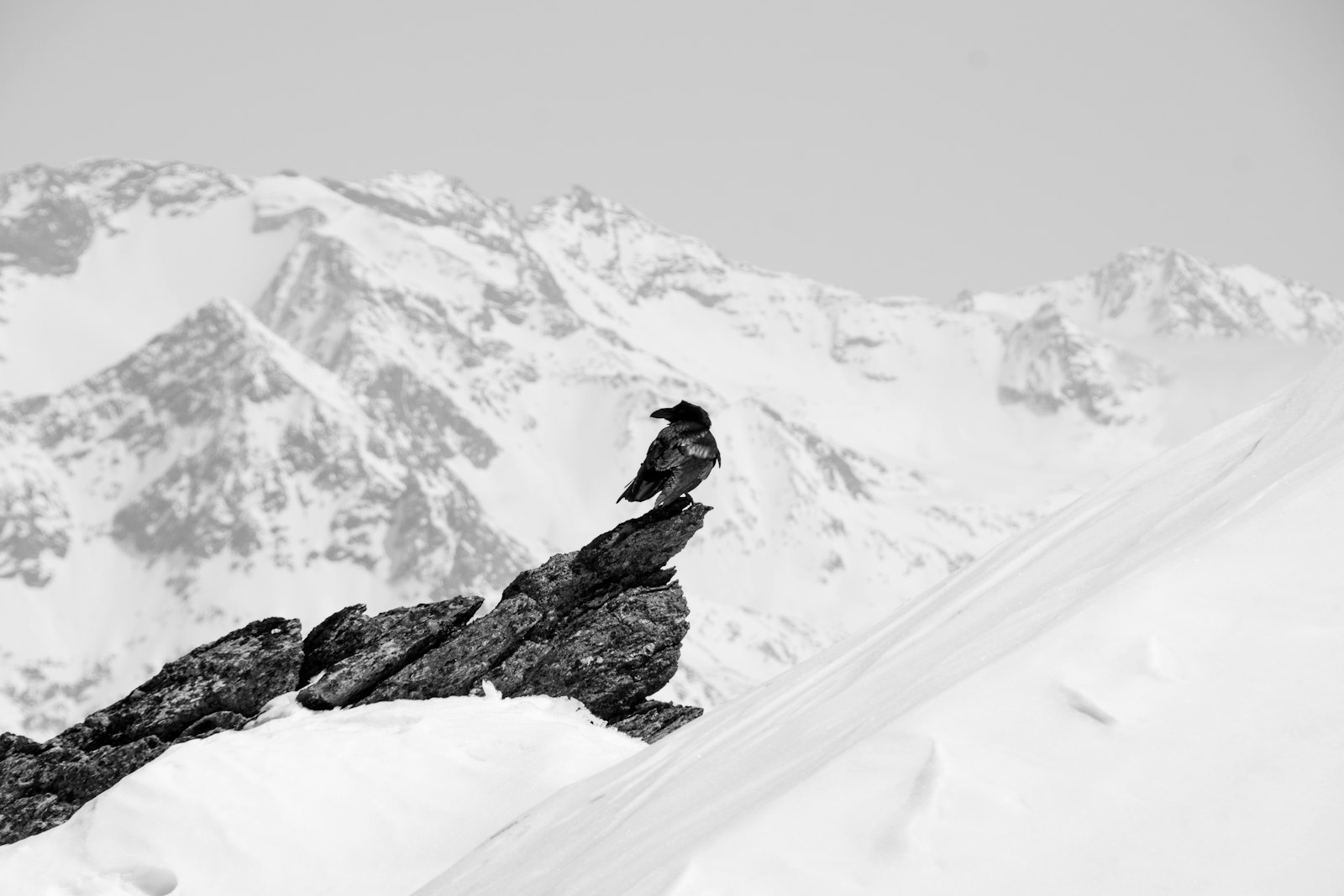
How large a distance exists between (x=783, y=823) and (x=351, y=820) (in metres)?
9.64

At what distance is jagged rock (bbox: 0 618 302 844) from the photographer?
18141 millimetres

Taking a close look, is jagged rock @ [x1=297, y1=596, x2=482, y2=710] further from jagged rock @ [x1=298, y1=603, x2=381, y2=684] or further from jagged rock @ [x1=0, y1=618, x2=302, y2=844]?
jagged rock @ [x1=0, y1=618, x2=302, y2=844]

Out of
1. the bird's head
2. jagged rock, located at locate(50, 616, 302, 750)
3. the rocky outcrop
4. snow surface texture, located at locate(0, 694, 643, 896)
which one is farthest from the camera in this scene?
the bird's head

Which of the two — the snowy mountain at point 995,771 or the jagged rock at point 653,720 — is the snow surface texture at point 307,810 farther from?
the jagged rock at point 653,720

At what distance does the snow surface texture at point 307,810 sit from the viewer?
14945 mm

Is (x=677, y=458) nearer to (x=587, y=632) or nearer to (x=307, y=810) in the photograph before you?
(x=587, y=632)

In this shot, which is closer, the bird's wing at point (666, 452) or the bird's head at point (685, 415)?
the bird's wing at point (666, 452)

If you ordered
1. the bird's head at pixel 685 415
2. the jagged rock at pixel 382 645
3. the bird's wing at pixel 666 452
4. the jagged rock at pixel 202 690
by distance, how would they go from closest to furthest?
the jagged rock at pixel 202 690 → the jagged rock at pixel 382 645 → the bird's wing at pixel 666 452 → the bird's head at pixel 685 415

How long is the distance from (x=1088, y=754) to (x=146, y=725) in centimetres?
1565

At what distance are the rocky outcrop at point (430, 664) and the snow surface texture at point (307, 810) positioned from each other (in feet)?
4.77

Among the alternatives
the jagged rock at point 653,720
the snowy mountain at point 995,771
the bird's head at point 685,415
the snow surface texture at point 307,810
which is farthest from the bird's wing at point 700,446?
the snowy mountain at point 995,771

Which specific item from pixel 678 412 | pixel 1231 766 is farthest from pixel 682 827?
pixel 678 412

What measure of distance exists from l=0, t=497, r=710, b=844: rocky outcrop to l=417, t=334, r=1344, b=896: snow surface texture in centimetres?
871

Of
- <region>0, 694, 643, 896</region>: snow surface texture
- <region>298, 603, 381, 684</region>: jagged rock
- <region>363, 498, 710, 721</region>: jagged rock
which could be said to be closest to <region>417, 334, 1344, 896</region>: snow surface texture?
<region>0, 694, 643, 896</region>: snow surface texture
